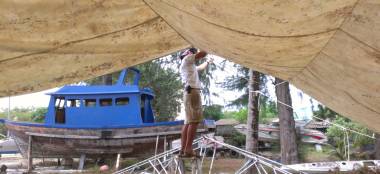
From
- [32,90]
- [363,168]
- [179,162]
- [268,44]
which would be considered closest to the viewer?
[268,44]

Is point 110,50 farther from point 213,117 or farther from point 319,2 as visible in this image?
point 213,117

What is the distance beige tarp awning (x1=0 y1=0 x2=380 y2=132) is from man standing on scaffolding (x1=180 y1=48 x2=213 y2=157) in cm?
193

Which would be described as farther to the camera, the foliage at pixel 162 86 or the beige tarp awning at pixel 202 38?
the foliage at pixel 162 86

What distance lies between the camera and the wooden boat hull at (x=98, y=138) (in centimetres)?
1380

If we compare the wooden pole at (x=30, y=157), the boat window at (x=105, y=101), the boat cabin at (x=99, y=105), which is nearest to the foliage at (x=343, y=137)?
the boat cabin at (x=99, y=105)

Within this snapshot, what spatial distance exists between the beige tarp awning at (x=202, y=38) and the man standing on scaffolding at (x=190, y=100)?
6.32ft

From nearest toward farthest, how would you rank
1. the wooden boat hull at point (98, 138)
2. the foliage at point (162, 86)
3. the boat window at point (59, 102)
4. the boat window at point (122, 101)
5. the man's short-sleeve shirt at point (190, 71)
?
the man's short-sleeve shirt at point (190, 71) → the wooden boat hull at point (98, 138) → the boat window at point (122, 101) → the boat window at point (59, 102) → the foliage at point (162, 86)

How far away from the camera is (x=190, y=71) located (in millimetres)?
5133

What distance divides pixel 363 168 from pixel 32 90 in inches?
278

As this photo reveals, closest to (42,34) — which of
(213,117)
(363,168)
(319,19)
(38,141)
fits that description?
(319,19)

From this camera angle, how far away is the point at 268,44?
2332 millimetres

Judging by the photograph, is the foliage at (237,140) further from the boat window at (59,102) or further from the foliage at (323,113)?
the boat window at (59,102)

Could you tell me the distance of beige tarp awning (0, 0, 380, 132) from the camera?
193 centimetres

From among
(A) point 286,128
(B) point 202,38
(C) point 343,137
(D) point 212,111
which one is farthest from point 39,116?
(B) point 202,38
